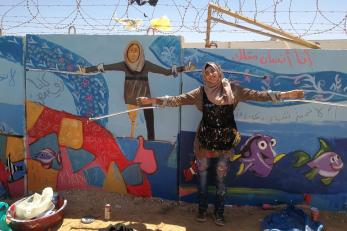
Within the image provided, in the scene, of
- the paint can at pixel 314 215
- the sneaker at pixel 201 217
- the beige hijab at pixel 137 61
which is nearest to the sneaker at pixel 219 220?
the sneaker at pixel 201 217

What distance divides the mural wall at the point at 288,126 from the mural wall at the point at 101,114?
39 centimetres

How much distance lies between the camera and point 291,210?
15.8 feet

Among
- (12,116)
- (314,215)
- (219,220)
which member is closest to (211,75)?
(219,220)

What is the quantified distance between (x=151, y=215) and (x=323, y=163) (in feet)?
6.92

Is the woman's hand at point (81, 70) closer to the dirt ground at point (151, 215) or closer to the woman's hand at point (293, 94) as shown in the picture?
the dirt ground at point (151, 215)

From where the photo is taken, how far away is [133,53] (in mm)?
5199

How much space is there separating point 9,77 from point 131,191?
87.2 inches

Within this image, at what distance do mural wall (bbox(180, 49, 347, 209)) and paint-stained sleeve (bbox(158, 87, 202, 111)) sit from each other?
1.32 ft

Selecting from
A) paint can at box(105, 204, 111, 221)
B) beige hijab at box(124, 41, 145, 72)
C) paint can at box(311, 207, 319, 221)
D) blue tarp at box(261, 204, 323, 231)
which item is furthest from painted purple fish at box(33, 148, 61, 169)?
paint can at box(311, 207, 319, 221)

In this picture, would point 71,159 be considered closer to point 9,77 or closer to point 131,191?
point 131,191

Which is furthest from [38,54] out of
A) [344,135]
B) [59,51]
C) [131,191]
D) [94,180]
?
[344,135]

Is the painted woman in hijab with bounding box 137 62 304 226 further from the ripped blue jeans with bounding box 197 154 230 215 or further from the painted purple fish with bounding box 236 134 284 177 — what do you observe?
the painted purple fish with bounding box 236 134 284 177

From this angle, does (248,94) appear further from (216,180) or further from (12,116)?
(12,116)

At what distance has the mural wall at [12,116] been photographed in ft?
18.3
